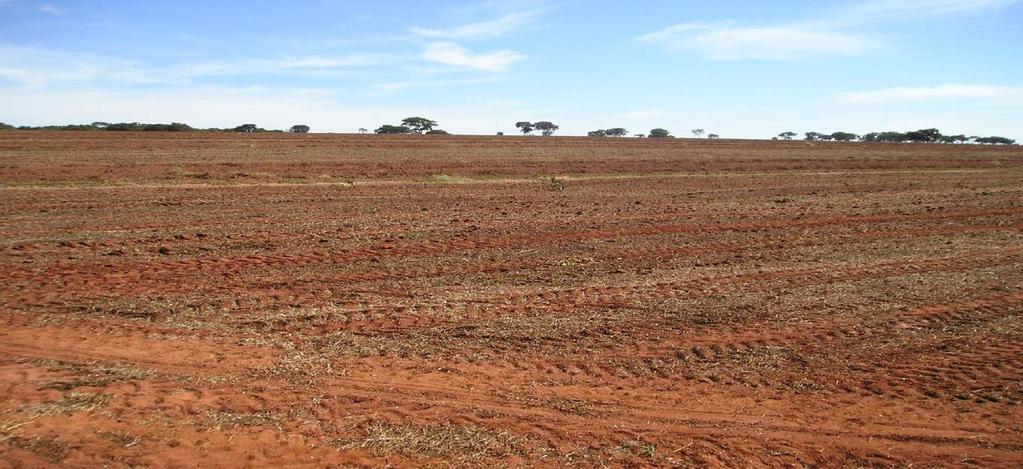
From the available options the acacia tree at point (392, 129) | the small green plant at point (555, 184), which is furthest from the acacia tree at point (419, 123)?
the small green plant at point (555, 184)

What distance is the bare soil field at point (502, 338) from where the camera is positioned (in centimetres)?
539

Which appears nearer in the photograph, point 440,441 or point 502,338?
point 440,441

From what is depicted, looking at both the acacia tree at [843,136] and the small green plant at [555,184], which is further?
the acacia tree at [843,136]

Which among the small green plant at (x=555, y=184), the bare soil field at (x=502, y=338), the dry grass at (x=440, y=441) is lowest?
the dry grass at (x=440, y=441)

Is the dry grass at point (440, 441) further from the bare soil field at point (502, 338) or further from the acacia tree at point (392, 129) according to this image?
the acacia tree at point (392, 129)

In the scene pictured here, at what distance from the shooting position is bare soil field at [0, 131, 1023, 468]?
5387mm

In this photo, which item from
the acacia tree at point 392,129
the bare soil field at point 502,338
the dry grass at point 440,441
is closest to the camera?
the dry grass at point 440,441

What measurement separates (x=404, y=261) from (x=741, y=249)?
6414 mm

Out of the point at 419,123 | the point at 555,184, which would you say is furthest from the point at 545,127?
the point at 555,184

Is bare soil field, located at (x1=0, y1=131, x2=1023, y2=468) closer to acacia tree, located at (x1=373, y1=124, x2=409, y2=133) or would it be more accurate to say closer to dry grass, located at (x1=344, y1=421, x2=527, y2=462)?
dry grass, located at (x1=344, y1=421, x2=527, y2=462)

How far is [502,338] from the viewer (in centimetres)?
768

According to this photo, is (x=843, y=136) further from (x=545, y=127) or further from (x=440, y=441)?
(x=440, y=441)

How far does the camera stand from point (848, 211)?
18.9 metres

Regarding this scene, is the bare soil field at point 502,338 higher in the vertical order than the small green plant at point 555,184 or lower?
lower
